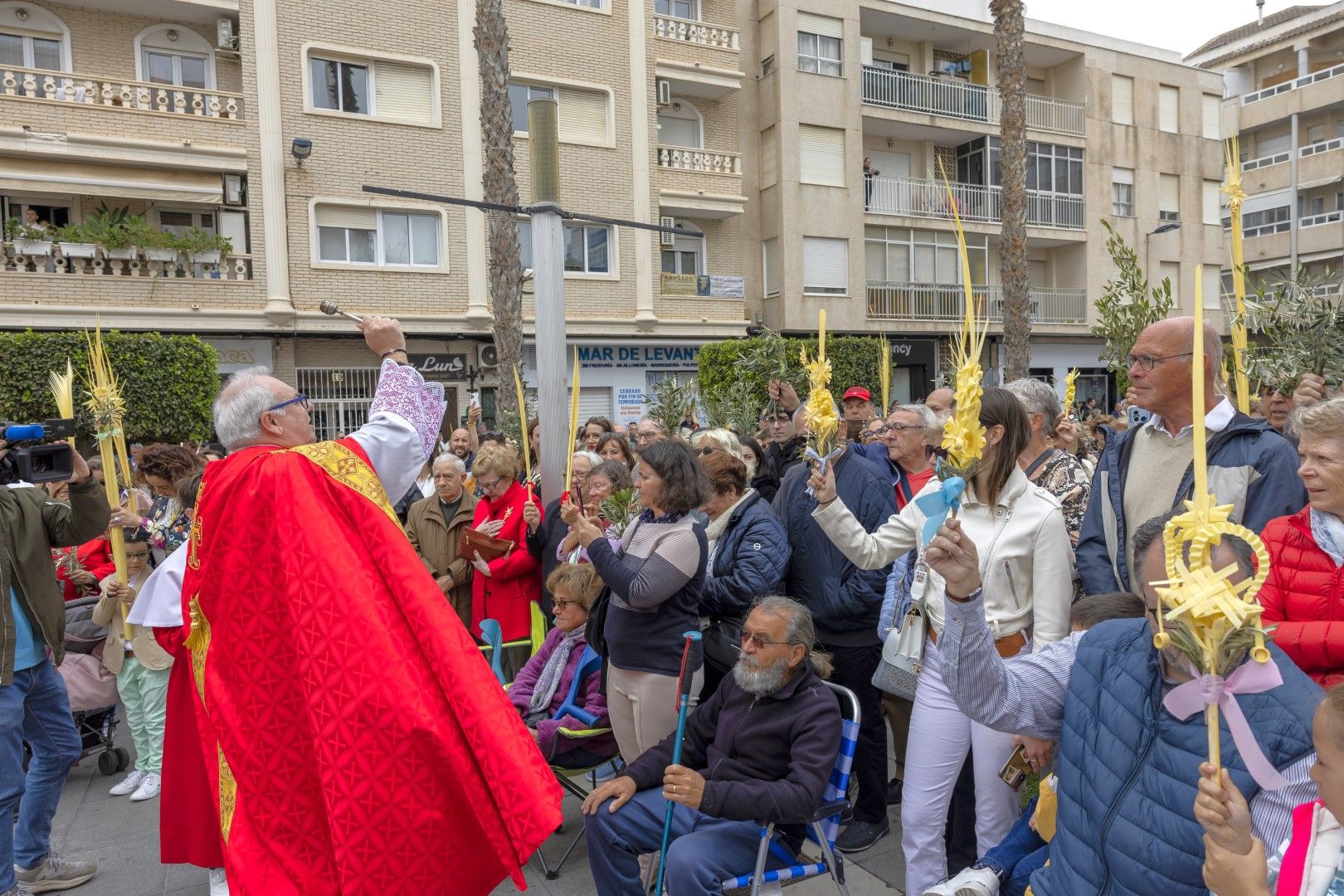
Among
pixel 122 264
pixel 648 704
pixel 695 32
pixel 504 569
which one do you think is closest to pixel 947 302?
pixel 695 32

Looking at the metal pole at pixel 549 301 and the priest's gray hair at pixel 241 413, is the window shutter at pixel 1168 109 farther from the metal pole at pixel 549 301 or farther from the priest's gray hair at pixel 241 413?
the priest's gray hair at pixel 241 413

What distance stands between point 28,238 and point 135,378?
150 inches

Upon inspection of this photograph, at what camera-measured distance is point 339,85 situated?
18438mm

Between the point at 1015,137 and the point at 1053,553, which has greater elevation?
the point at 1015,137

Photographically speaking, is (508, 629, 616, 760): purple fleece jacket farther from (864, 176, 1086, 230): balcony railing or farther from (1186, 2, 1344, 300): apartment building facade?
(1186, 2, 1344, 300): apartment building facade

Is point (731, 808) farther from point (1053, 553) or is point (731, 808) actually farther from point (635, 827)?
point (1053, 553)

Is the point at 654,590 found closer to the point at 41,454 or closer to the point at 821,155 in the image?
the point at 41,454

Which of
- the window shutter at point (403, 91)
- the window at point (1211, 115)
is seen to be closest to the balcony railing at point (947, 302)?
the window at point (1211, 115)

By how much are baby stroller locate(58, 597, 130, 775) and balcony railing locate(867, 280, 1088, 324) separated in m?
21.0

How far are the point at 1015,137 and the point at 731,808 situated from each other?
13.5m

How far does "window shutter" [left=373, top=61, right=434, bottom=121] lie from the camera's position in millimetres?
18859

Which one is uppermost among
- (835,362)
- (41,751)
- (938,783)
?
(835,362)

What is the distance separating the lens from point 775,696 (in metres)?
3.48

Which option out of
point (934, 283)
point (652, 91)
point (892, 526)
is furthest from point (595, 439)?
point (934, 283)
